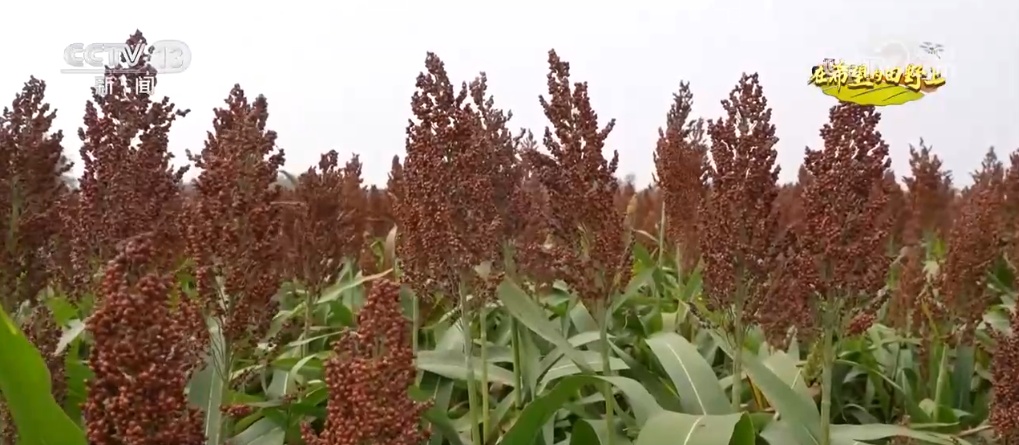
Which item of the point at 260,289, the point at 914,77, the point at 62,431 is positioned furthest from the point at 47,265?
the point at 914,77

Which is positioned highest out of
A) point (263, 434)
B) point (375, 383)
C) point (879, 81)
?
point (879, 81)

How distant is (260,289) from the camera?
67.6 inches

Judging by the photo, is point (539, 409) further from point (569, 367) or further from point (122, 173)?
point (122, 173)

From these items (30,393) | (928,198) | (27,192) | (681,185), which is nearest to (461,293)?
(27,192)

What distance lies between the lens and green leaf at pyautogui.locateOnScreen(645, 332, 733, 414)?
253 centimetres

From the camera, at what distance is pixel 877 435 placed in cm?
237

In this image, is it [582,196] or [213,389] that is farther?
[582,196]

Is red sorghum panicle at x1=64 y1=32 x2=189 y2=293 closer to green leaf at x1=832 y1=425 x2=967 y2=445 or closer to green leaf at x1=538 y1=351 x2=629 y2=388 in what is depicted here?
green leaf at x1=538 y1=351 x2=629 y2=388

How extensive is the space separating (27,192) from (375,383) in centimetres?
148

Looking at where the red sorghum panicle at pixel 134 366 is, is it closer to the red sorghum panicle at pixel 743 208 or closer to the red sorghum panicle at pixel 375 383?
the red sorghum panicle at pixel 375 383

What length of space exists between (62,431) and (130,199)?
84 centimetres

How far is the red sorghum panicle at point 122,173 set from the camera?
1963 mm

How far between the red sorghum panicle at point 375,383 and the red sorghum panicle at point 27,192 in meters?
1.21

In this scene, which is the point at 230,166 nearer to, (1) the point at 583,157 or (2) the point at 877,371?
(1) the point at 583,157
